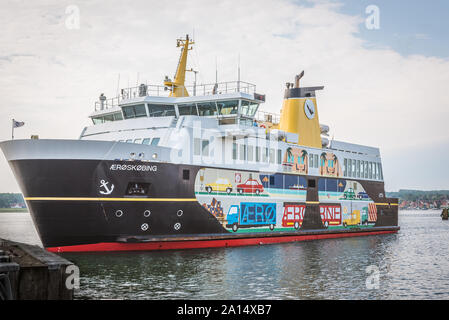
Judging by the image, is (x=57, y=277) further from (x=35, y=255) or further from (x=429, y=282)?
(x=429, y=282)

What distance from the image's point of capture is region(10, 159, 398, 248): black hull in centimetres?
1972

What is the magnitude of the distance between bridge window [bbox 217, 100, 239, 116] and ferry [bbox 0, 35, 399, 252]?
0.05 meters

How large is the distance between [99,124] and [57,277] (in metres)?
20.4

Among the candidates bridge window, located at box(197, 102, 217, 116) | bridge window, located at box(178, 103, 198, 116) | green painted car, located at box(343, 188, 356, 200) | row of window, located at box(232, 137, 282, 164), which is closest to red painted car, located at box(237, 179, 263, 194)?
row of window, located at box(232, 137, 282, 164)

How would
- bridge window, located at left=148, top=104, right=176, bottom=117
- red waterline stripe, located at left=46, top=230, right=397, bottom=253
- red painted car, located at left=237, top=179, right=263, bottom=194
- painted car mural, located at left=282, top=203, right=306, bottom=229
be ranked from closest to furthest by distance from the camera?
red waterline stripe, located at left=46, top=230, right=397, bottom=253 → red painted car, located at left=237, top=179, right=263, bottom=194 → bridge window, located at left=148, top=104, right=176, bottom=117 → painted car mural, located at left=282, top=203, right=306, bottom=229

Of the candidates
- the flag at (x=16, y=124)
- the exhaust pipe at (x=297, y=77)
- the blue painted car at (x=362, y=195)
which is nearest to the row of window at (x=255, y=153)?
the exhaust pipe at (x=297, y=77)

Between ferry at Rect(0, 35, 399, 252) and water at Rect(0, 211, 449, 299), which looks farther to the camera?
ferry at Rect(0, 35, 399, 252)

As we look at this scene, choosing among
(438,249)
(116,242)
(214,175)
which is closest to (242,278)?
(116,242)

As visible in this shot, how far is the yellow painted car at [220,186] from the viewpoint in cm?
2386

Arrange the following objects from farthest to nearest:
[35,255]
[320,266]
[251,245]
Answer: [251,245] < [320,266] < [35,255]

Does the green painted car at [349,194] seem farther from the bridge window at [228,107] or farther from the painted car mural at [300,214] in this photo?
the bridge window at [228,107]

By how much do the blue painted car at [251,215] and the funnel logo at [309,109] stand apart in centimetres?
785

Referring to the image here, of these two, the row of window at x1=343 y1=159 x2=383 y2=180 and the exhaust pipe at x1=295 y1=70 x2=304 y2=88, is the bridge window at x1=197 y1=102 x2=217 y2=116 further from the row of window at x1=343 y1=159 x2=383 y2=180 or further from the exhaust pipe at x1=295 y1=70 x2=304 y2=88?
the row of window at x1=343 y1=159 x2=383 y2=180

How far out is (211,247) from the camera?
23891 mm
